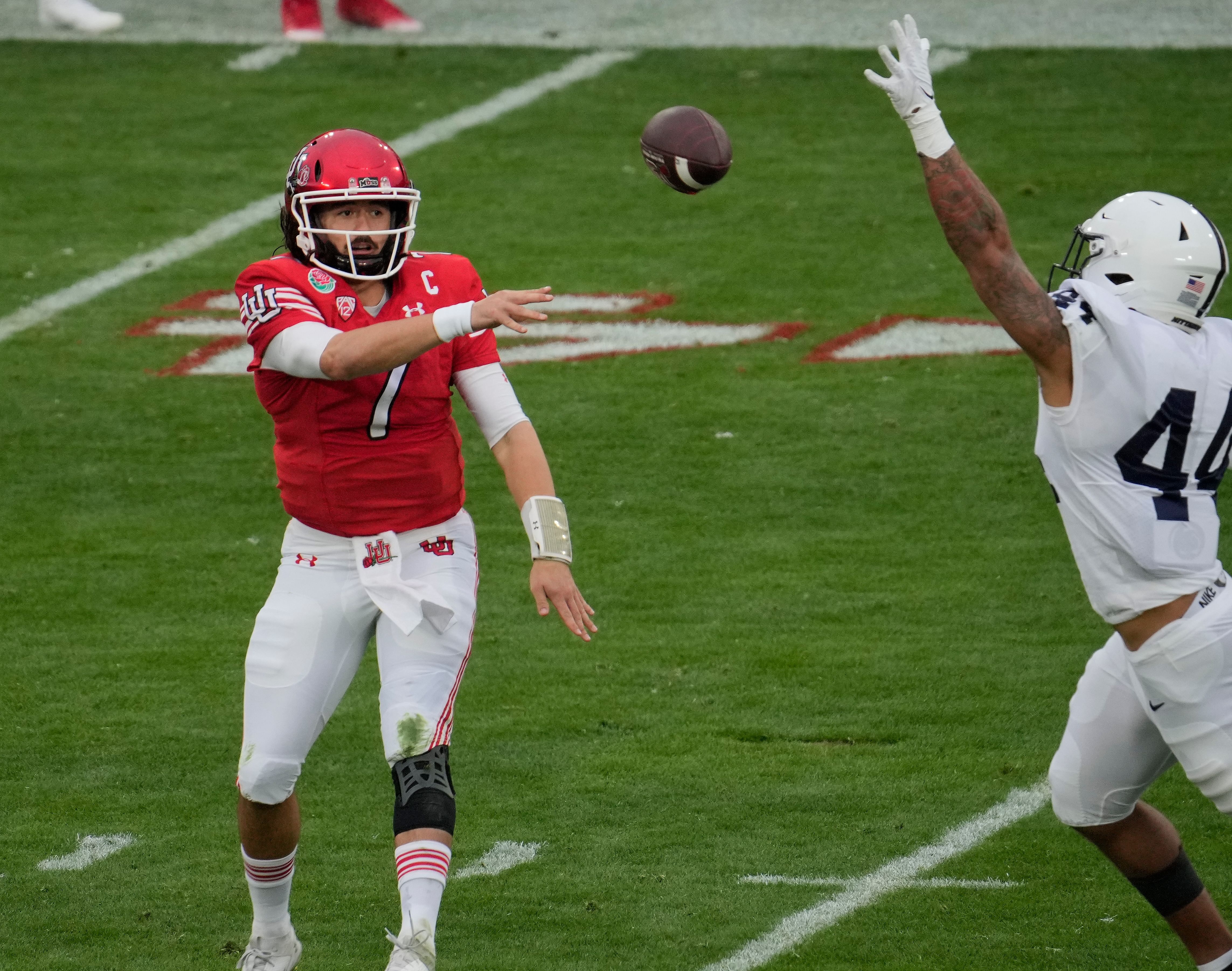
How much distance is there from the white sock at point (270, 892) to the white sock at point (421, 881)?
1.92ft

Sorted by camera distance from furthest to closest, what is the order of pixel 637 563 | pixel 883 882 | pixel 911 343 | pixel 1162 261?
1. pixel 911 343
2. pixel 637 563
3. pixel 883 882
4. pixel 1162 261

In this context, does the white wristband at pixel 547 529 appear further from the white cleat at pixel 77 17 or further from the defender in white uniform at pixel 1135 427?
the white cleat at pixel 77 17

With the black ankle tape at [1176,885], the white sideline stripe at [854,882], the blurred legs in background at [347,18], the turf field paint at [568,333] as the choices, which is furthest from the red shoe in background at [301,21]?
the black ankle tape at [1176,885]

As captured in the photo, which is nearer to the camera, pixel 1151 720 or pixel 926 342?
pixel 1151 720

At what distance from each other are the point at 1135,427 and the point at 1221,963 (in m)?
1.38

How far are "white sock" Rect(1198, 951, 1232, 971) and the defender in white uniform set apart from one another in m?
0.46

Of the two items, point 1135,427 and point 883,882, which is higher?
point 1135,427

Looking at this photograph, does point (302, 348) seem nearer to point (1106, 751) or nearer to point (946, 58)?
point (1106, 751)

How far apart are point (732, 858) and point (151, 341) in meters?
6.59

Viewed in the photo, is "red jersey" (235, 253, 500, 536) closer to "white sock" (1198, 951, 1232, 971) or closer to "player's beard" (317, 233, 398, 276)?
"player's beard" (317, 233, 398, 276)

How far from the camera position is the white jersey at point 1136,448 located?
4.49 m

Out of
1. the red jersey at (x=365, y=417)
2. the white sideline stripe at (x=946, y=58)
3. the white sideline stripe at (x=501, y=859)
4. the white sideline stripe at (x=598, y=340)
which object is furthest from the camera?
the white sideline stripe at (x=946, y=58)

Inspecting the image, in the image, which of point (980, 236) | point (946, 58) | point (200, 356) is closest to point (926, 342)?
point (200, 356)

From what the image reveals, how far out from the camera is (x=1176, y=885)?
193 inches
